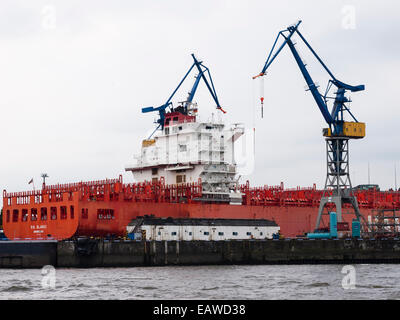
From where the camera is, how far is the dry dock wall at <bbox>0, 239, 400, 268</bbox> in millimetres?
58375

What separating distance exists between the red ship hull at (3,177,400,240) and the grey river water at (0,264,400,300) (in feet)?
34.2

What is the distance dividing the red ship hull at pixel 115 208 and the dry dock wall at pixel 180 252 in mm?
4394

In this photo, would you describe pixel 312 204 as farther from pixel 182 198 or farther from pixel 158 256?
pixel 158 256

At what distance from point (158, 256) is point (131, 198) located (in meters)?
9.16

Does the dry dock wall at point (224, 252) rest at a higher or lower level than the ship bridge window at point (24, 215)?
lower

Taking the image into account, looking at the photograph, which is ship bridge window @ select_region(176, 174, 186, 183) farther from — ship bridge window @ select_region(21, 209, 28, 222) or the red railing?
ship bridge window @ select_region(21, 209, 28, 222)

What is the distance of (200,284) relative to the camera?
42.0 meters

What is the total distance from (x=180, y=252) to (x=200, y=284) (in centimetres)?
1855

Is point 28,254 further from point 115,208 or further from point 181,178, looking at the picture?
point 181,178

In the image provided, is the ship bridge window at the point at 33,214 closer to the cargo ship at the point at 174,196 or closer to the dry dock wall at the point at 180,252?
the cargo ship at the point at 174,196

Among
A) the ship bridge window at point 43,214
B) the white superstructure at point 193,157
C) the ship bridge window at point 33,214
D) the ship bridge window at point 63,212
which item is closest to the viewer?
the ship bridge window at point 63,212

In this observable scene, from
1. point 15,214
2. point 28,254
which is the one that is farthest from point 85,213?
point 15,214

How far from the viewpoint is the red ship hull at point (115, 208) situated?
6344 cm
